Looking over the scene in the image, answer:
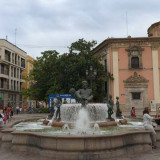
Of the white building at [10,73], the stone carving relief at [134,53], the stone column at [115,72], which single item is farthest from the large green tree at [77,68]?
the white building at [10,73]

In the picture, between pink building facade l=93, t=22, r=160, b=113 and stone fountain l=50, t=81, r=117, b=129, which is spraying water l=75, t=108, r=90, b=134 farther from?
pink building facade l=93, t=22, r=160, b=113

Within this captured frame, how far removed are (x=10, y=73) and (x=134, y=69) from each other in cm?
2770

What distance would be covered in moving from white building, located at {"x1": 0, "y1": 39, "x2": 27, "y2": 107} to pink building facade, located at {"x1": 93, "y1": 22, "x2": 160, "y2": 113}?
74.9 feet

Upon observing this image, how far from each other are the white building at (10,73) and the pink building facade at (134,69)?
74.9 feet

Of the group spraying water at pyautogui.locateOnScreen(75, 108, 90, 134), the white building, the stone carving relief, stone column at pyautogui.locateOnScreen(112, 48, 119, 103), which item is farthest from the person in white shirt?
the white building

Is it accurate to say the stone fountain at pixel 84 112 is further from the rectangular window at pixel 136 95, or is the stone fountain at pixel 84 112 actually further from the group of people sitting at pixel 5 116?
the rectangular window at pixel 136 95

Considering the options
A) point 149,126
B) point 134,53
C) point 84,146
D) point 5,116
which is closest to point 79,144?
point 84,146

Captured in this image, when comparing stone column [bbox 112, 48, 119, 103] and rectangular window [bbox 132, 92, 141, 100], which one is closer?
rectangular window [bbox 132, 92, 141, 100]

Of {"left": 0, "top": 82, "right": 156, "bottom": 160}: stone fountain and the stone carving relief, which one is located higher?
the stone carving relief

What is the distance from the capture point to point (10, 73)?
47594 millimetres

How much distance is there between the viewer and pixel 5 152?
6.59 metres

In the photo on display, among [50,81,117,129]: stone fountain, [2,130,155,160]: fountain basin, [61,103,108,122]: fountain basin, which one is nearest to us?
[2,130,155,160]: fountain basin

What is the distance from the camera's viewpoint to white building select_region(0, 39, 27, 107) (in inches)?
1740

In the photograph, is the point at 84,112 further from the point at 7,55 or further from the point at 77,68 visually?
the point at 7,55
